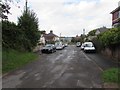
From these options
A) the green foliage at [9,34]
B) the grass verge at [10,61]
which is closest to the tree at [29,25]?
the grass verge at [10,61]

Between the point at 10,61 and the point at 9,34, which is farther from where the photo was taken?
the point at 10,61

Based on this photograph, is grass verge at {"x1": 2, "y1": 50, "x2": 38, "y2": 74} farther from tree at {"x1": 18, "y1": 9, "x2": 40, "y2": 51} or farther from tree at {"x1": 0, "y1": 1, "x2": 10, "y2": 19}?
tree at {"x1": 18, "y1": 9, "x2": 40, "y2": 51}

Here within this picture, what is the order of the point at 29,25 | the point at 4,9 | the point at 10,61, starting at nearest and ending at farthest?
the point at 4,9, the point at 10,61, the point at 29,25

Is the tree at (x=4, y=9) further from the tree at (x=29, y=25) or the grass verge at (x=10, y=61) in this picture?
the tree at (x=29, y=25)

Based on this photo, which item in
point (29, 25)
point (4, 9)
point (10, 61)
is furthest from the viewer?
point (29, 25)

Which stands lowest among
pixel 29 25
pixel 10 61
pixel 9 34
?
pixel 10 61

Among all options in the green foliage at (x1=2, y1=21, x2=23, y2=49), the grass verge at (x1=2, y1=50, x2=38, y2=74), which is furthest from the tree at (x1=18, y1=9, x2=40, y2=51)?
the green foliage at (x1=2, y1=21, x2=23, y2=49)

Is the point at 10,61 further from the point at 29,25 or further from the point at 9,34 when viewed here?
the point at 29,25

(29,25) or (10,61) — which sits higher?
(29,25)

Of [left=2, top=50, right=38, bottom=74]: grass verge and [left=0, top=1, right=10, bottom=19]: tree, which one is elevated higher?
[left=0, top=1, right=10, bottom=19]: tree

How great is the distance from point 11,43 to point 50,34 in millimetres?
118957

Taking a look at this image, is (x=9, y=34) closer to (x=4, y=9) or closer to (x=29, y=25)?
(x=4, y=9)

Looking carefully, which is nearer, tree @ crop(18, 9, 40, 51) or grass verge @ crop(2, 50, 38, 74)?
grass verge @ crop(2, 50, 38, 74)

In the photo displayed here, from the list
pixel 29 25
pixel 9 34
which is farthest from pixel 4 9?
pixel 29 25
